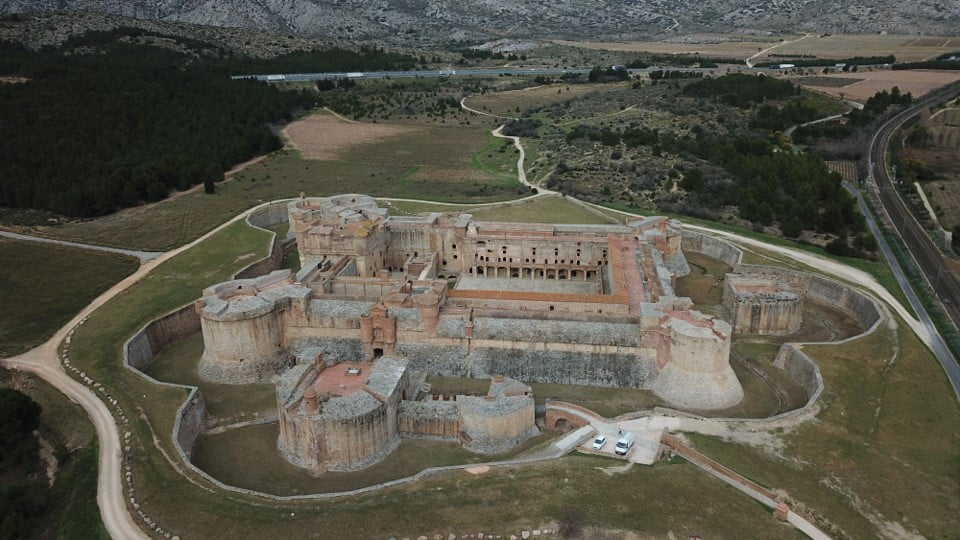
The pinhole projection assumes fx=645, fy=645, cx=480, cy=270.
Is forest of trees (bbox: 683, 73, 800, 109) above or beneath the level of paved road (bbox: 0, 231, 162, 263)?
above

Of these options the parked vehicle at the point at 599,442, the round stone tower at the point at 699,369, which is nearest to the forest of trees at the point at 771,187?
the round stone tower at the point at 699,369

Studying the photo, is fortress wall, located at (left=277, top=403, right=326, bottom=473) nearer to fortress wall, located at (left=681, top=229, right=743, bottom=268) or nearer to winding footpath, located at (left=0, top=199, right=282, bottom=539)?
winding footpath, located at (left=0, top=199, right=282, bottom=539)

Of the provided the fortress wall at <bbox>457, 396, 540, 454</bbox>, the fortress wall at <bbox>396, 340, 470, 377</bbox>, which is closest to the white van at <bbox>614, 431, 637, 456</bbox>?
the fortress wall at <bbox>457, 396, 540, 454</bbox>

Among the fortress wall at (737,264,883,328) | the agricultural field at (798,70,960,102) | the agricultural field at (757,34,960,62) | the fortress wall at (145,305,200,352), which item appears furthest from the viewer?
the agricultural field at (757,34,960,62)

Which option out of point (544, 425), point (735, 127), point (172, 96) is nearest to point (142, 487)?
point (544, 425)

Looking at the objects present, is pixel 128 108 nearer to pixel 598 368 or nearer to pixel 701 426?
pixel 598 368

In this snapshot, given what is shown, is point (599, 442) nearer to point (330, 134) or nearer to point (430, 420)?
point (430, 420)

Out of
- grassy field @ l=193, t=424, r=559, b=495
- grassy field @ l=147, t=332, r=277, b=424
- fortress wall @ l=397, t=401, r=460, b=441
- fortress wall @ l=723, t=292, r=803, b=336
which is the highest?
fortress wall @ l=723, t=292, r=803, b=336
